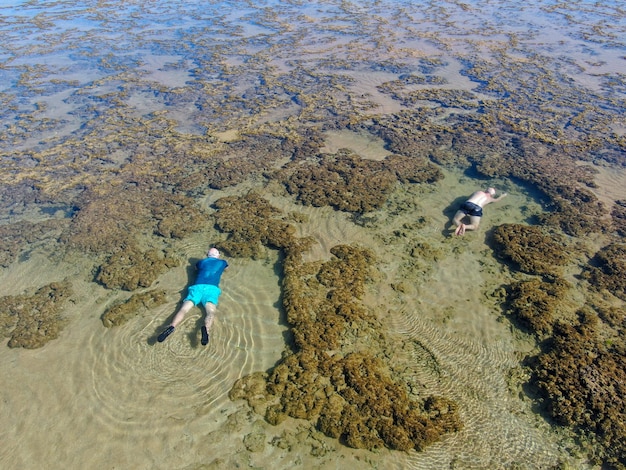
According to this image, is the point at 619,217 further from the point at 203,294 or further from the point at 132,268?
the point at 132,268

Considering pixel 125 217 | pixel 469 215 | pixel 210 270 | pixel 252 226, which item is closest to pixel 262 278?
pixel 210 270

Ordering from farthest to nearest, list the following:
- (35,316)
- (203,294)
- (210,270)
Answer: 1. (210,270)
2. (35,316)
3. (203,294)

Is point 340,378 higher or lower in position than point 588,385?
lower

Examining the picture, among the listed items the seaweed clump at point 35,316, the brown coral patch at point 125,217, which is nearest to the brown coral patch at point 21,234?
the brown coral patch at point 125,217

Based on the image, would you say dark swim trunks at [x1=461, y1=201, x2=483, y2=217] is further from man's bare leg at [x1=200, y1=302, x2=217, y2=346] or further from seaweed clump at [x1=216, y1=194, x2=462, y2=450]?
man's bare leg at [x1=200, y1=302, x2=217, y2=346]

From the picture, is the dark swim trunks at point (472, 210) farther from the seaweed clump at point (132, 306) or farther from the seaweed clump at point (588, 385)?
the seaweed clump at point (132, 306)
